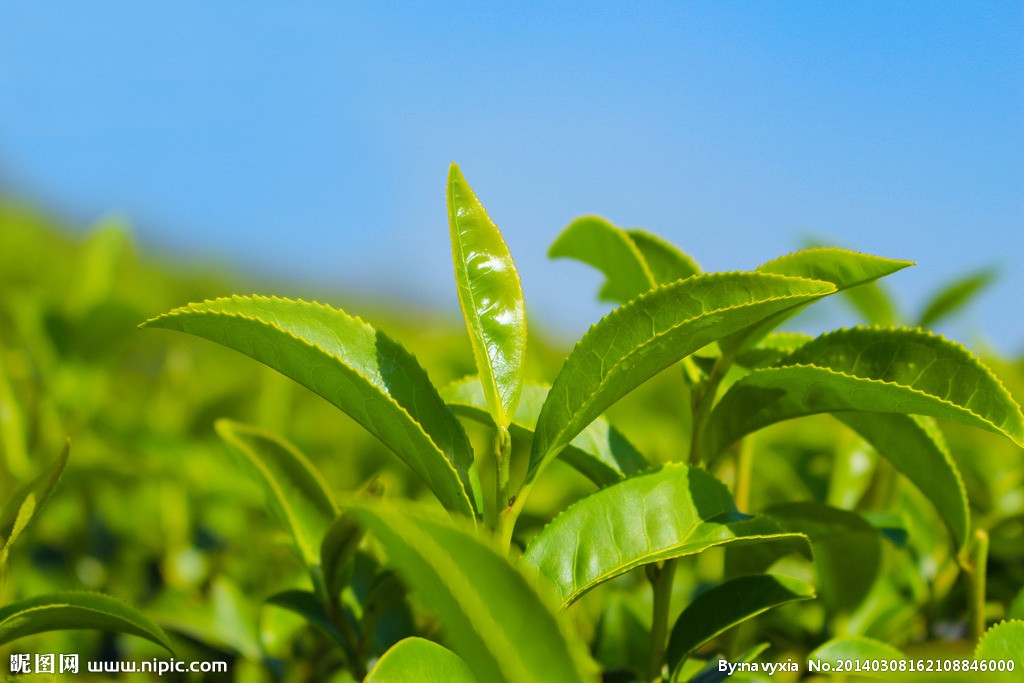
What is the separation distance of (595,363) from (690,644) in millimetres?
389

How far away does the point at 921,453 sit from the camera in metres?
1.07

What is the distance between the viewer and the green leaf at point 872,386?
2.75 ft

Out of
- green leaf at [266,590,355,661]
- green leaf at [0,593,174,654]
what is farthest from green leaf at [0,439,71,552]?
green leaf at [266,590,355,661]

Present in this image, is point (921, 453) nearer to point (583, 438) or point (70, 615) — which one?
point (583, 438)

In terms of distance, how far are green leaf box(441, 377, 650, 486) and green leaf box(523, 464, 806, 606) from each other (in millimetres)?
108

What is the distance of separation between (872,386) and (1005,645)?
0.28 meters

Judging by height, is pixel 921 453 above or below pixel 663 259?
below

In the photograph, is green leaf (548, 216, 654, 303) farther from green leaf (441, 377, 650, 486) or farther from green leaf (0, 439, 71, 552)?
green leaf (0, 439, 71, 552)

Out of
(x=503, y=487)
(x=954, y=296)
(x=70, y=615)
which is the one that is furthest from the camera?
(x=954, y=296)

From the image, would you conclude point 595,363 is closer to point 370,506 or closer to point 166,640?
point 370,506

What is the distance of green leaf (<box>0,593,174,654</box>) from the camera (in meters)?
0.89

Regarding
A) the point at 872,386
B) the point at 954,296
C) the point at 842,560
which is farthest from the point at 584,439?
the point at 954,296

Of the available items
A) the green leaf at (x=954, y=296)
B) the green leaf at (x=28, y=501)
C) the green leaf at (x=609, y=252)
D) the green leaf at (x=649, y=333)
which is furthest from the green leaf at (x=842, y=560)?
the green leaf at (x=28, y=501)

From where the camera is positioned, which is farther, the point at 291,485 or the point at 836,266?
the point at 291,485
